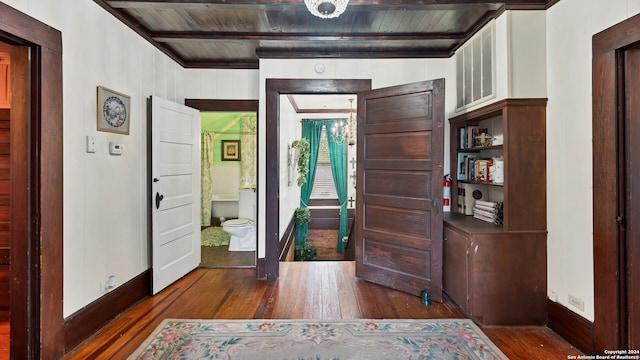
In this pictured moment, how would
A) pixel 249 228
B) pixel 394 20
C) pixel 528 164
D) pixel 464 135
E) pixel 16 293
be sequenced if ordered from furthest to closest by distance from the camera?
pixel 249 228 → pixel 464 135 → pixel 394 20 → pixel 528 164 → pixel 16 293

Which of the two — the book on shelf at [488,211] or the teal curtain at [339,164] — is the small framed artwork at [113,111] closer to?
the book on shelf at [488,211]

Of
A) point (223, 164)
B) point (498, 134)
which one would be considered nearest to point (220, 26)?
point (498, 134)

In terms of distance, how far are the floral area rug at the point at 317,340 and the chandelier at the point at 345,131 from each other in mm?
3526

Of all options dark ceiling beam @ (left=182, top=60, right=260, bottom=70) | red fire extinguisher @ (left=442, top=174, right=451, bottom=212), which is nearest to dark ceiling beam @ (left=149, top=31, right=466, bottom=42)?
dark ceiling beam @ (left=182, top=60, right=260, bottom=70)

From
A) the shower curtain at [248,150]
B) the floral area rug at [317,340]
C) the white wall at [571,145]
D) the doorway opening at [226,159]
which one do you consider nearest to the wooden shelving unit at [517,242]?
the white wall at [571,145]

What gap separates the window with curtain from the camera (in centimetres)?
673

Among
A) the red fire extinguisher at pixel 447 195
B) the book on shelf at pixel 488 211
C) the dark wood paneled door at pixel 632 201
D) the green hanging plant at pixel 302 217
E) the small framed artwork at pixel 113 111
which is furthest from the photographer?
the green hanging plant at pixel 302 217

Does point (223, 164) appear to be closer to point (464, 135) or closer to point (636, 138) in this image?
point (464, 135)

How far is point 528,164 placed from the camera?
91.6 inches

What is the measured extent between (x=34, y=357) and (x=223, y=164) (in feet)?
17.0

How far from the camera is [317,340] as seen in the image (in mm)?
2102

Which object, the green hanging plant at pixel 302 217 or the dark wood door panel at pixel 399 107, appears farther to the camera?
the green hanging plant at pixel 302 217

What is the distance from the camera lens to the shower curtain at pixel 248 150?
6137mm

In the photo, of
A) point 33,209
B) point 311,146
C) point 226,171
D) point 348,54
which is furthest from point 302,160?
point 33,209
